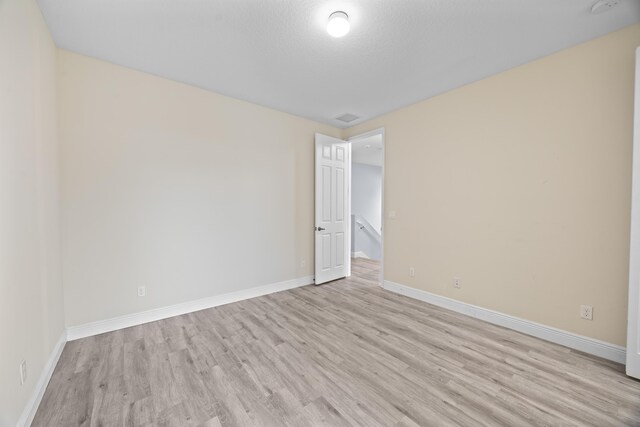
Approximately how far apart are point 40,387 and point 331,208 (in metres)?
3.46

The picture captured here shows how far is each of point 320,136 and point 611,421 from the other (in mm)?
3863

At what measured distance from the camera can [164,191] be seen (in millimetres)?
2717

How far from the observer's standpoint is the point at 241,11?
1.77 meters

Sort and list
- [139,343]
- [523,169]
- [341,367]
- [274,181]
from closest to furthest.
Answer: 1. [341,367]
2. [139,343]
3. [523,169]
4. [274,181]

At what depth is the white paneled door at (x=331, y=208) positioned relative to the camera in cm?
396

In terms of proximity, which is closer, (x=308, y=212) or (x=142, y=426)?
(x=142, y=426)

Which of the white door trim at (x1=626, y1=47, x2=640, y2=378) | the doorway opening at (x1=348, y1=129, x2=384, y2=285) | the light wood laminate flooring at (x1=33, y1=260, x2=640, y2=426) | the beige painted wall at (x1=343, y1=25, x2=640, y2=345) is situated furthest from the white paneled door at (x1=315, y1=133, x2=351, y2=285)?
the white door trim at (x1=626, y1=47, x2=640, y2=378)

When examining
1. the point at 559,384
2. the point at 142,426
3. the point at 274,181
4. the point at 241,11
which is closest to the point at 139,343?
the point at 142,426

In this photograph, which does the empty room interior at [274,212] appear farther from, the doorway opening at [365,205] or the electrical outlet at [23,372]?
the doorway opening at [365,205]

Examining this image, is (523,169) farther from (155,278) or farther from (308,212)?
(155,278)

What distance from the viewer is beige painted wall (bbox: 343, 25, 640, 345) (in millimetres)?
1987

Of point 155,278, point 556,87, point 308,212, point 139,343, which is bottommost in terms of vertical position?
point 139,343

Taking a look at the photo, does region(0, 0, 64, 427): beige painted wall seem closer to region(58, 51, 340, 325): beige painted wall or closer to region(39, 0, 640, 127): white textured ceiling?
region(58, 51, 340, 325): beige painted wall

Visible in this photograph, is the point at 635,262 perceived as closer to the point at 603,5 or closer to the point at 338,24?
the point at 603,5
